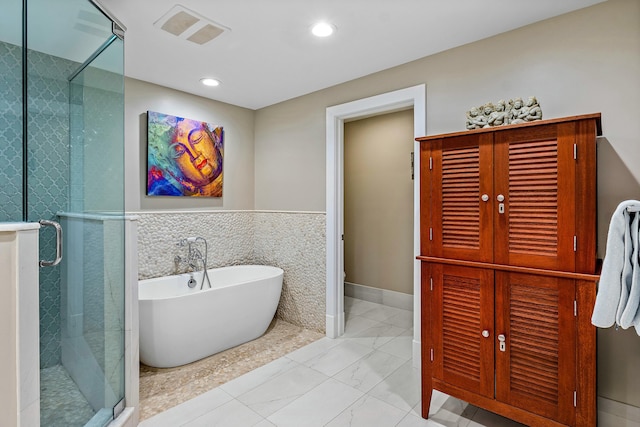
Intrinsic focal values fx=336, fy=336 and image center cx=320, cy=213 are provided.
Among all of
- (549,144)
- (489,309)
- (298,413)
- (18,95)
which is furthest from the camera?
(298,413)

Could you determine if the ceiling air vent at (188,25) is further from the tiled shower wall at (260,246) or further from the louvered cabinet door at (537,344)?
the louvered cabinet door at (537,344)

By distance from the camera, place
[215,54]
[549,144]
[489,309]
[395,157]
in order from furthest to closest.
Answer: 1. [395,157]
2. [215,54]
3. [489,309]
4. [549,144]

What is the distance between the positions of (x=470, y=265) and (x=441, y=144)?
713 mm

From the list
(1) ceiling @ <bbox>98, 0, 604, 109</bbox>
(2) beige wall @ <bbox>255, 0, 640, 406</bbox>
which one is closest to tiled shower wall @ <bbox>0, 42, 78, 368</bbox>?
(1) ceiling @ <bbox>98, 0, 604, 109</bbox>

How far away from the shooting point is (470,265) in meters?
1.85

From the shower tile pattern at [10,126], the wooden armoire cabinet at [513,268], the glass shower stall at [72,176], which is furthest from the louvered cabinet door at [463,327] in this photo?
the shower tile pattern at [10,126]

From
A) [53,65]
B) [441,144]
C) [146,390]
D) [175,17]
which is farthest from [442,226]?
[53,65]

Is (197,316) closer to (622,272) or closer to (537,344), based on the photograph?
(537,344)

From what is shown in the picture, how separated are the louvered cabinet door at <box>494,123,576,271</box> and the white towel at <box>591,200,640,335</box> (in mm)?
273

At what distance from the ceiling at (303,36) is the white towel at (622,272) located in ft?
4.34

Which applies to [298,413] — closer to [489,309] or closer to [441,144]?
[489,309]

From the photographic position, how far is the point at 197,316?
8.57 ft

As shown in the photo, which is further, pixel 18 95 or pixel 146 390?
pixel 146 390

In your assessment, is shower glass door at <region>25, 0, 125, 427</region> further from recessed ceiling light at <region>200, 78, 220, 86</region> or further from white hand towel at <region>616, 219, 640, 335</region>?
white hand towel at <region>616, 219, 640, 335</region>
